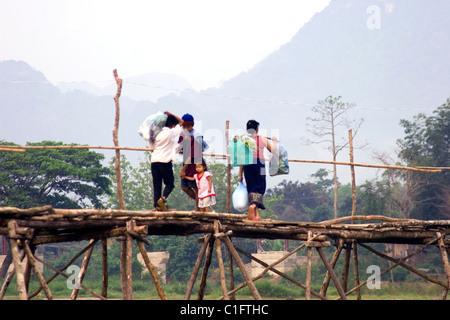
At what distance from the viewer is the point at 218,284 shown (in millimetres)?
29516

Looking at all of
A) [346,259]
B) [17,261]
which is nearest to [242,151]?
[346,259]

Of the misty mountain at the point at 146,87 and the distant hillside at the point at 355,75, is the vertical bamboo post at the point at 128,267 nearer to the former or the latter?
the distant hillside at the point at 355,75

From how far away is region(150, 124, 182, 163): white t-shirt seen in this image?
31.4 ft

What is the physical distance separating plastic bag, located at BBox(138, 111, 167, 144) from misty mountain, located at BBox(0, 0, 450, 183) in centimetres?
11450

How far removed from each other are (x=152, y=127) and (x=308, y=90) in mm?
137415

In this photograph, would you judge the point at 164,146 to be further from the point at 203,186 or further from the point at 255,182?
the point at 255,182

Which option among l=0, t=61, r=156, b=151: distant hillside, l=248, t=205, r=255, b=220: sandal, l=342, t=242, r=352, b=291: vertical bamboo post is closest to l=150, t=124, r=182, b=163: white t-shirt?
l=248, t=205, r=255, b=220: sandal

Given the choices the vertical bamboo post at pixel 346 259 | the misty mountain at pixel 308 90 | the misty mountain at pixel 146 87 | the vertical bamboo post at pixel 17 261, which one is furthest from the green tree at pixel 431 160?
the misty mountain at pixel 146 87

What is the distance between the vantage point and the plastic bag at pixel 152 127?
9.59 meters

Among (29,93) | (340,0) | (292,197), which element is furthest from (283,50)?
(292,197)

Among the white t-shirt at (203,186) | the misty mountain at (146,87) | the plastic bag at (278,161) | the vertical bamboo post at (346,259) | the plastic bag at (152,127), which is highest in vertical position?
the misty mountain at (146,87)

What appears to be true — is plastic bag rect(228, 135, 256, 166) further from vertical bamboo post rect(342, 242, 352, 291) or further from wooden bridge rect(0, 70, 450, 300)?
vertical bamboo post rect(342, 242, 352, 291)

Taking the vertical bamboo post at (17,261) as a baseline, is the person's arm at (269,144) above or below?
above

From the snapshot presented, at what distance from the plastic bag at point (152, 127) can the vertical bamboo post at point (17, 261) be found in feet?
8.26
